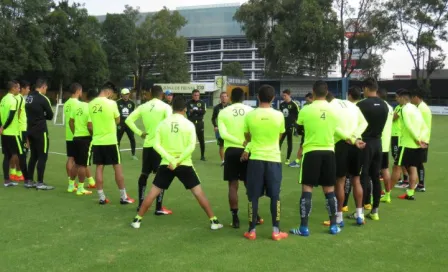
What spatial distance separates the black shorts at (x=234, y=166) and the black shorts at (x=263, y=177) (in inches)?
20.7

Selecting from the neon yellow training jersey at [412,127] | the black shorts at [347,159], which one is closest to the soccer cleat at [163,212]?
the black shorts at [347,159]

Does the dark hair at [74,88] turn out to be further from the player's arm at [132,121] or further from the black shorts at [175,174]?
the black shorts at [175,174]

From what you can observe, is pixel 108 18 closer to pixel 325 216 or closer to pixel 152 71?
pixel 152 71

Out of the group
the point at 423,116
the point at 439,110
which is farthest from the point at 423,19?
the point at 423,116

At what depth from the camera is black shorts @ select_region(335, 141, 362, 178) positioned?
6363 millimetres

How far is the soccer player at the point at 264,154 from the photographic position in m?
5.62

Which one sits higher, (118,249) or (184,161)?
(184,161)

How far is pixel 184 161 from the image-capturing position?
19.6ft

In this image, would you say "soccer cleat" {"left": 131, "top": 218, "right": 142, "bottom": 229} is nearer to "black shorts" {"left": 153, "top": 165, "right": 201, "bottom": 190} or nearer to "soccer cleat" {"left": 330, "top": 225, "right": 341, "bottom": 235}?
"black shorts" {"left": 153, "top": 165, "right": 201, "bottom": 190}

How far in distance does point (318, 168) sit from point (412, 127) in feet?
10.2

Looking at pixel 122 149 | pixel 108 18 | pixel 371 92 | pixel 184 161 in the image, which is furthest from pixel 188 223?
pixel 108 18

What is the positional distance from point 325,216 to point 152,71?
241 feet

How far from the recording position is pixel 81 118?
27.8 ft

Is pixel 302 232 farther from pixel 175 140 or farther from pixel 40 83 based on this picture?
pixel 40 83
